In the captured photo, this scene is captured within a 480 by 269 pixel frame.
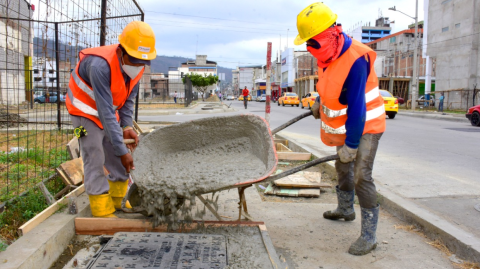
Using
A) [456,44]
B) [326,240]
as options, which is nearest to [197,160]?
[326,240]

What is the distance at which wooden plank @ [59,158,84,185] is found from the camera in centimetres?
382

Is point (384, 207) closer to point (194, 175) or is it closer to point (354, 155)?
Result: point (354, 155)

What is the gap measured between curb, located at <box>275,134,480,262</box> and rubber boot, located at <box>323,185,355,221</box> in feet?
1.63

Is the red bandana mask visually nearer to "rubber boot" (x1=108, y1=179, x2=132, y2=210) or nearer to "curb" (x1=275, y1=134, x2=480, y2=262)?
"curb" (x1=275, y1=134, x2=480, y2=262)

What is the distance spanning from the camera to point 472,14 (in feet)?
84.5

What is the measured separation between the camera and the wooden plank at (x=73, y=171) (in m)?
3.82

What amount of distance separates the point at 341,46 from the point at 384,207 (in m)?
1.91

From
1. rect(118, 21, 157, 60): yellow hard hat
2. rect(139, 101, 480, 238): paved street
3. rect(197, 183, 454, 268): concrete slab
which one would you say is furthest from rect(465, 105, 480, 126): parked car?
rect(118, 21, 157, 60): yellow hard hat

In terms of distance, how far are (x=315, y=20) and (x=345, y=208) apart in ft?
5.70

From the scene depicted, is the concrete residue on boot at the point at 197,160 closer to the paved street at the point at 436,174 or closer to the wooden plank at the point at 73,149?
the wooden plank at the point at 73,149

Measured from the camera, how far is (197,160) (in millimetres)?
3502

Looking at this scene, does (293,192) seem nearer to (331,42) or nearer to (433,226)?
(433,226)

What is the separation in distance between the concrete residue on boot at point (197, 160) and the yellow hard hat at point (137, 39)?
0.77 m

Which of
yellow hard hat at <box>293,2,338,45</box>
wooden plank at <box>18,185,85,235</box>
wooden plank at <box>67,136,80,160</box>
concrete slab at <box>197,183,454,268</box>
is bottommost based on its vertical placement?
concrete slab at <box>197,183,454,268</box>
